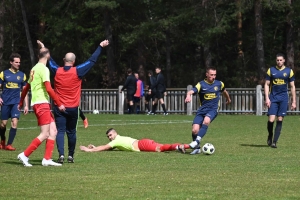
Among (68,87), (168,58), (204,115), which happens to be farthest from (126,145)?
(168,58)

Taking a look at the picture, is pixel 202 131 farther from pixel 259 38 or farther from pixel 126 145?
pixel 259 38

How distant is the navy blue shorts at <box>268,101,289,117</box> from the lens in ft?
66.4

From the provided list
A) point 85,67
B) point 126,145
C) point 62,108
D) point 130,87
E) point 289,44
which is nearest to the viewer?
point 62,108

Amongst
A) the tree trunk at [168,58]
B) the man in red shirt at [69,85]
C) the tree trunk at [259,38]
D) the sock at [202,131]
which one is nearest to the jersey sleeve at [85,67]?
the man in red shirt at [69,85]

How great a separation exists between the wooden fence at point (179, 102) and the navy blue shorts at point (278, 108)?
71.4 ft

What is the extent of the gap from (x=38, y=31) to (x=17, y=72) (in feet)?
139

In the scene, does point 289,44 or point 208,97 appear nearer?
point 208,97

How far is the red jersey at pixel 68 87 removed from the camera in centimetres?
1552

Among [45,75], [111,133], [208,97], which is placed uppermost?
[45,75]

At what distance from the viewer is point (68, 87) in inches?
611

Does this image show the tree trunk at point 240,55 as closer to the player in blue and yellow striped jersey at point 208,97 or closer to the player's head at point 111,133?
the player in blue and yellow striped jersey at point 208,97

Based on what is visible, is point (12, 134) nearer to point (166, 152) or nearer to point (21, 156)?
point (166, 152)

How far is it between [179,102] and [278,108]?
24.0 meters

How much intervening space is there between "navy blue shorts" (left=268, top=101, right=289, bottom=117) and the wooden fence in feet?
71.4
